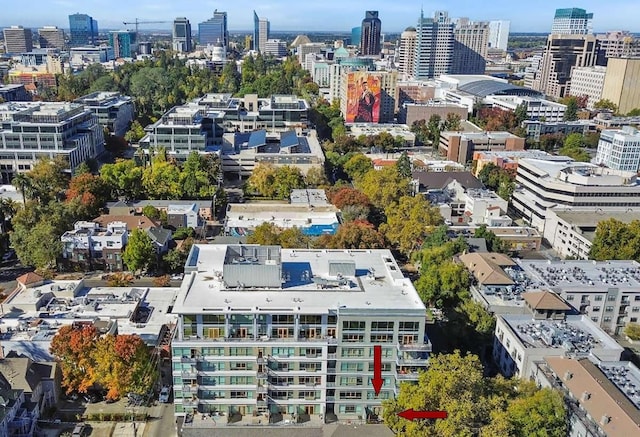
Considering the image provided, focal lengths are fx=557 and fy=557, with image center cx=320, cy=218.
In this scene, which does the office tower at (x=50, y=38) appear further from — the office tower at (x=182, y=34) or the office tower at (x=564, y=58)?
the office tower at (x=564, y=58)

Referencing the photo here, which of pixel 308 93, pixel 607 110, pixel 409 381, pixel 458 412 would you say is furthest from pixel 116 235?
pixel 607 110

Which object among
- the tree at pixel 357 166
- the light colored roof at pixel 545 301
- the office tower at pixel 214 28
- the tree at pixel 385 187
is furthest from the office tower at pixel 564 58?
the office tower at pixel 214 28

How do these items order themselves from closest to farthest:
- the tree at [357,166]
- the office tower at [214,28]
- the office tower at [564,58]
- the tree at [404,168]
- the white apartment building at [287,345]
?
the white apartment building at [287,345] → the tree at [404,168] → the tree at [357,166] → the office tower at [564,58] → the office tower at [214,28]

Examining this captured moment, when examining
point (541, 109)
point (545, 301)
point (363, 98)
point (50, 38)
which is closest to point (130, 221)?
point (545, 301)

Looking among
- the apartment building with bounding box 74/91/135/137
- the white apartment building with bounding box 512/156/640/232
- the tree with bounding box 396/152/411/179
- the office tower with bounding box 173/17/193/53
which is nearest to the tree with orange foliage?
the tree with bounding box 396/152/411/179

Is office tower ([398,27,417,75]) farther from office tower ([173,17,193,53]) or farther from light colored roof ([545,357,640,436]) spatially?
light colored roof ([545,357,640,436])

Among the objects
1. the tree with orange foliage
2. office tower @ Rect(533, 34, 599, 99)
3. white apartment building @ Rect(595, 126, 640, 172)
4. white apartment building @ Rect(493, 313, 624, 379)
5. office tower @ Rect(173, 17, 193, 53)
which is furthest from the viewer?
office tower @ Rect(173, 17, 193, 53)

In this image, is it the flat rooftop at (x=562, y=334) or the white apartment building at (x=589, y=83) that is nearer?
the flat rooftop at (x=562, y=334)
